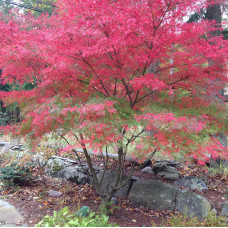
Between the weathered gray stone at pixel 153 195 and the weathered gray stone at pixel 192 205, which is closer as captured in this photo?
the weathered gray stone at pixel 192 205

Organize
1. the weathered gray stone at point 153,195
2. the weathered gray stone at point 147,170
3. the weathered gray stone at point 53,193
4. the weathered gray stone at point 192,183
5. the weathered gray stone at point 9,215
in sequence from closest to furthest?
the weathered gray stone at point 9,215 < the weathered gray stone at point 153,195 < the weathered gray stone at point 53,193 < the weathered gray stone at point 192,183 < the weathered gray stone at point 147,170

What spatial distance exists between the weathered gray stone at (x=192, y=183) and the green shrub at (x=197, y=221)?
105 cm

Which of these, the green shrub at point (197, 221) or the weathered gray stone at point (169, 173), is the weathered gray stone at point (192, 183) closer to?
the weathered gray stone at point (169, 173)

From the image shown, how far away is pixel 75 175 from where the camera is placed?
646 centimetres

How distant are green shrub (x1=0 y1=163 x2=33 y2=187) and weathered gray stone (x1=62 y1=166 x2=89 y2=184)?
102cm

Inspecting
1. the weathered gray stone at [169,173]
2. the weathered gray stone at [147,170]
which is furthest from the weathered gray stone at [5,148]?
the weathered gray stone at [169,173]

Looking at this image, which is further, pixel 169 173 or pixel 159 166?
pixel 159 166

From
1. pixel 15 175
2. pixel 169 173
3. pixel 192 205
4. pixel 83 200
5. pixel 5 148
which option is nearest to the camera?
pixel 192 205

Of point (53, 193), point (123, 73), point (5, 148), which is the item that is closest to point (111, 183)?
point (53, 193)

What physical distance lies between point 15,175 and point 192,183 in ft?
14.5

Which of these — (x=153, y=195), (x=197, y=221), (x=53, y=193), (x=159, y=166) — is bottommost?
(x=197, y=221)

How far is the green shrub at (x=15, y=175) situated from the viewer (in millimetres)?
5719

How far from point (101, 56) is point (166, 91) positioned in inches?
51.9

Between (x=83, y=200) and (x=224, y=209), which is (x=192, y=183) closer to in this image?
(x=224, y=209)
